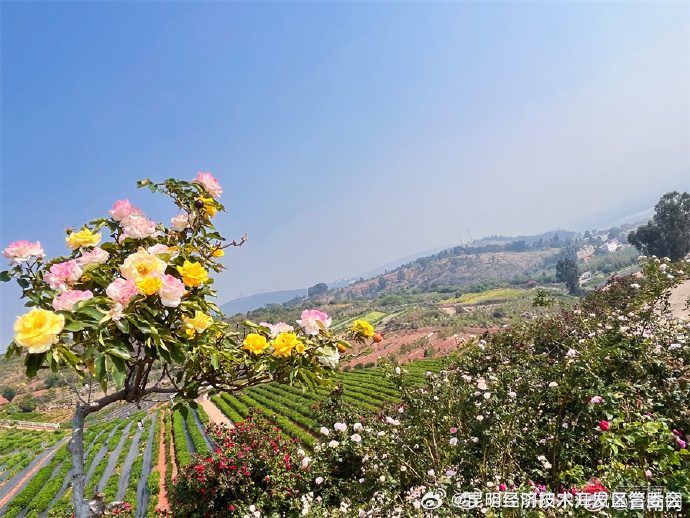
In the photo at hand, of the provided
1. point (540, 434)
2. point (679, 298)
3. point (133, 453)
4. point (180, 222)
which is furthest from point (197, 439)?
point (679, 298)

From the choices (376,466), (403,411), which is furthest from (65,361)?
(403,411)

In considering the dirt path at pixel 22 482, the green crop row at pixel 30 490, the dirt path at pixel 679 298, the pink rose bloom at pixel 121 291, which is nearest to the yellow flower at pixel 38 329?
the pink rose bloom at pixel 121 291

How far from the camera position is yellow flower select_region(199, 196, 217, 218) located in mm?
1916

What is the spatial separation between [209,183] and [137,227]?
1.57 feet

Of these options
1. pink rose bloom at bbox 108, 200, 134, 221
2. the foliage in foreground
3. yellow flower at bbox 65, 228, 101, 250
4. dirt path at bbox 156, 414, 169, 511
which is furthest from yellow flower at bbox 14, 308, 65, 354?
dirt path at bbox 156, 414, 169, 511

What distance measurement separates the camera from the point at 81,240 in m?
1.63

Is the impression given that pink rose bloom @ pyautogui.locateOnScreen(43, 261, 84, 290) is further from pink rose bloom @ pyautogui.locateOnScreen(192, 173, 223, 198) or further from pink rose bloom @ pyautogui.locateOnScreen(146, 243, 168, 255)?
pink rose bloom @ pyautogui.locateOnScreen(192, 173, 223, 198)

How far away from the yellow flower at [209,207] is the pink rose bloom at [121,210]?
38cm

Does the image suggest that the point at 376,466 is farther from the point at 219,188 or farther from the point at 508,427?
the point at 219,188

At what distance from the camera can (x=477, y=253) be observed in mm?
191875

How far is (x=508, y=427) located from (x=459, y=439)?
1.79 feet

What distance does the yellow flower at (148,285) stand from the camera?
1233mm

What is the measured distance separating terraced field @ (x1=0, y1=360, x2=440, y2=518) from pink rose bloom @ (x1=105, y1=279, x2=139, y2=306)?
8.73 meters

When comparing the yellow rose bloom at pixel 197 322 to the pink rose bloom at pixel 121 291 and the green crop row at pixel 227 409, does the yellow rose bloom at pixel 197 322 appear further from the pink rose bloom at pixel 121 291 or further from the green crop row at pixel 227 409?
the green crop row at pixel 227 409
